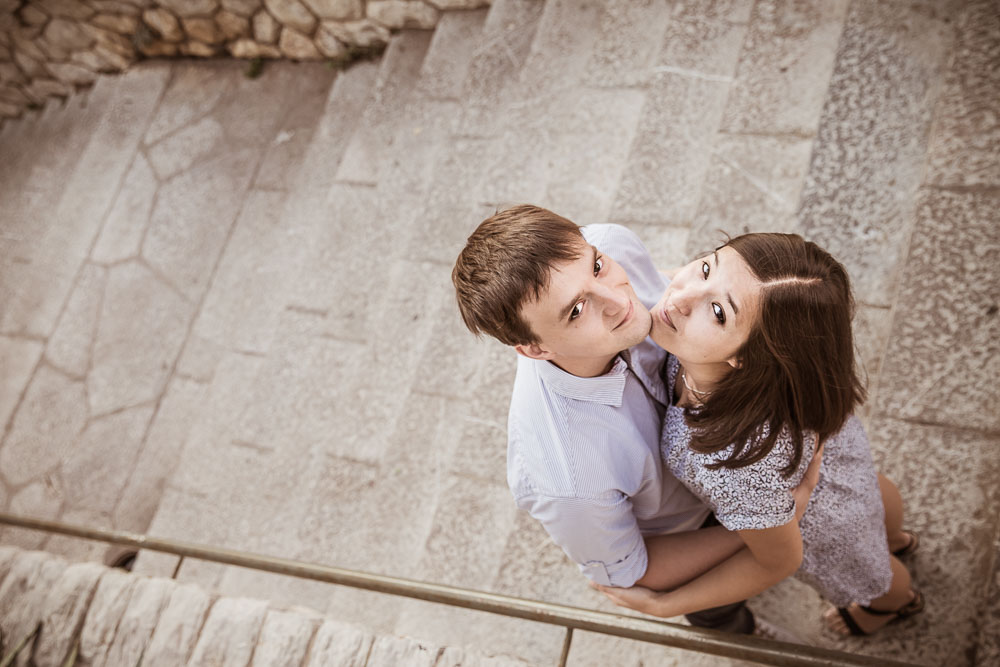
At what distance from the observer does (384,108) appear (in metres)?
3.80

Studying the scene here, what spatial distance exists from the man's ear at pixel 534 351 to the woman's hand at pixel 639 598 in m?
0.59

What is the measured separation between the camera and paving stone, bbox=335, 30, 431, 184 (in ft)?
12.0

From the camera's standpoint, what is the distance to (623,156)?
2.84 meters

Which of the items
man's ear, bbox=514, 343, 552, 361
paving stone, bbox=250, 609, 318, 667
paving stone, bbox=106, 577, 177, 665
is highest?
man's ear, bbox=514, 343, 552, 361

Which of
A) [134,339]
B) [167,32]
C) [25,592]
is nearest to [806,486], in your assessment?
[25,592]

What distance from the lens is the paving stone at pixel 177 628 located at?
1.88 metres

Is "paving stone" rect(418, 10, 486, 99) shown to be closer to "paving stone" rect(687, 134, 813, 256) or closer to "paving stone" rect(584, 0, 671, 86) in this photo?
"paving stone" rect(584, 0, 671, 86)

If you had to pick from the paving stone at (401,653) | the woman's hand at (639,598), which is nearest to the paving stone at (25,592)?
the paving stone at (401,653)

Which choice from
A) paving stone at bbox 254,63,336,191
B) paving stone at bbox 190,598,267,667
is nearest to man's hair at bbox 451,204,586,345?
paving stone at bbox 190,598,267,667

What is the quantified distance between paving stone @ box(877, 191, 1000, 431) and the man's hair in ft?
4.49

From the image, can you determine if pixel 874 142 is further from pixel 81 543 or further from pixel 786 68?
pixel 81 543

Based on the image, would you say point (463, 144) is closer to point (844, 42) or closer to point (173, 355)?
point (844, 42)

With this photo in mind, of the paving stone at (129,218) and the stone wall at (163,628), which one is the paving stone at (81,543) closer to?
the stone wall at (163,628)

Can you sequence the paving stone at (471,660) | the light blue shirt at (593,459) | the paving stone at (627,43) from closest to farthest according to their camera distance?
the light blue shirt at (593,459) < the paving stone at (471,660) < the paving stone at (627,43)
